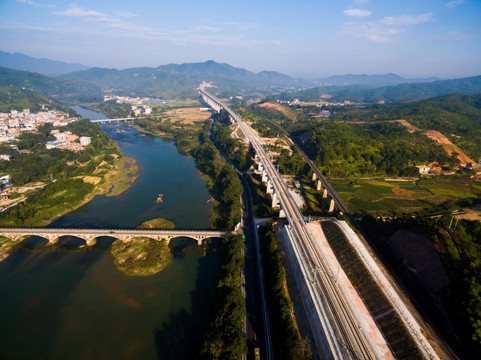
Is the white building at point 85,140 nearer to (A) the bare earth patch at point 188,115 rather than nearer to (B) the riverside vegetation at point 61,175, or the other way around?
(B) the riverside vegetation at point 61,175

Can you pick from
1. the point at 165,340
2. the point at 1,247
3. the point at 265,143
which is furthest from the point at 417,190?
the point at 1,247

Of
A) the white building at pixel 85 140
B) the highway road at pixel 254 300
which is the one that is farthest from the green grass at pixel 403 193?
the white building at pixel 85 140

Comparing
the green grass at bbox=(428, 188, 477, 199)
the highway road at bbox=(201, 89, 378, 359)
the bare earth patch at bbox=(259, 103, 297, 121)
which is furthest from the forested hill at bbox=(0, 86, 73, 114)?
the green grass at bbox=(428, 188, 477, 199)

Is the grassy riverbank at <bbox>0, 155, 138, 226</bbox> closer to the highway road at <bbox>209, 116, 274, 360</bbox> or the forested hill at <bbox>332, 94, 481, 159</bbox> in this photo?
the highway road at <bbox>209, 116, 274, 360</bbox>

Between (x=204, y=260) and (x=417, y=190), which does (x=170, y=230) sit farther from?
(x=417, y=190)

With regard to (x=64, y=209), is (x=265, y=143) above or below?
above

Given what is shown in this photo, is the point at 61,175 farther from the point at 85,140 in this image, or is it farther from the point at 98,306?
the point at 98,306
